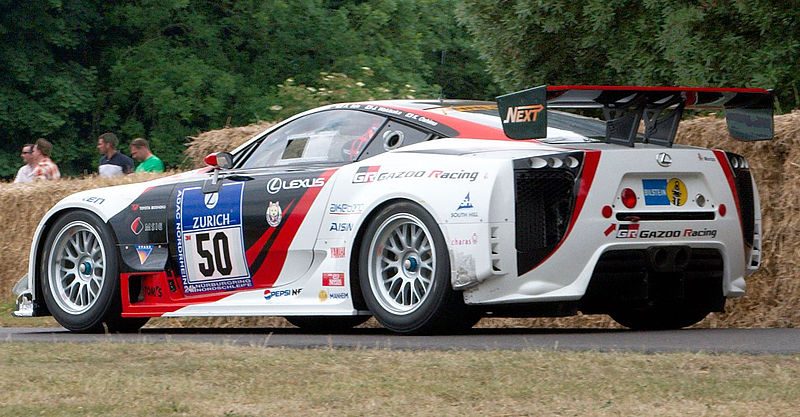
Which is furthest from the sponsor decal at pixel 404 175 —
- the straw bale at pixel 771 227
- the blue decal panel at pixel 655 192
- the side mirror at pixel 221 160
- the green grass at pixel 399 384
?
the straw bale at pixel 771 227

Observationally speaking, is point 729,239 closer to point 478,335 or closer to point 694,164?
point 694,164

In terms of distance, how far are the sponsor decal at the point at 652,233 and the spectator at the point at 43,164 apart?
32.7 ft

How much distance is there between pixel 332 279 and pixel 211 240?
1099mm

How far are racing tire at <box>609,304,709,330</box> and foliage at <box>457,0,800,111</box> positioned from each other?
570 centimetres

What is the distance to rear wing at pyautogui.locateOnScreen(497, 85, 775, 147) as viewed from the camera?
27.6 ft

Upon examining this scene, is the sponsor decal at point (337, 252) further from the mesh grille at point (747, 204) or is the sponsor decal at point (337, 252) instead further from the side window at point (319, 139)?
the mesh grille at point (747, 204)

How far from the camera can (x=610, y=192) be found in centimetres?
841

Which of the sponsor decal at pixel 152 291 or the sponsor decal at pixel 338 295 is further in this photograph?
the sponsor decal at pixel 152 291

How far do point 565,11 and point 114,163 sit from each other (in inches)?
222

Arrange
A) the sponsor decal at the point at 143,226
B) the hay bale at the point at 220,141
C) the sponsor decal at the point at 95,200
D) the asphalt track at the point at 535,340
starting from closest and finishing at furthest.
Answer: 1. the asphalt track at the point at 535,340
2. the sponsor decal at the point at 143,226
3. the sponsor decal at the point at 95,200
4. the hay bale at the point at 220,141

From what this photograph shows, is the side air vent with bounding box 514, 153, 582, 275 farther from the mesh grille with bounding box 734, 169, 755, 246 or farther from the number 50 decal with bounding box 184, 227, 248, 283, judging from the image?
the number 50 decal with bounding box 184, 227, 248, 283

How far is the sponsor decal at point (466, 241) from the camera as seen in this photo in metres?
8.27

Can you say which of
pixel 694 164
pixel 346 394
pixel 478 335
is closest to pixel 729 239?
pixel 694 164

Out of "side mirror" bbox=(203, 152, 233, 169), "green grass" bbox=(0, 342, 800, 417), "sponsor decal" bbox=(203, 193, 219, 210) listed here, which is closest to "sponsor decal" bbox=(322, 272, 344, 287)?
"sponsor decal" bbox=(203, 193, 219, 210)
